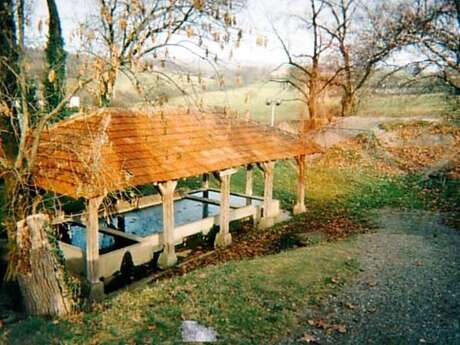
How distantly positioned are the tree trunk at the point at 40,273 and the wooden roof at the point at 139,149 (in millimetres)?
1258

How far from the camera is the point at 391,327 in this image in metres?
6.34

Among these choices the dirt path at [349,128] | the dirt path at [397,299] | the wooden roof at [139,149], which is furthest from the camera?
the dirt path at [349,128]

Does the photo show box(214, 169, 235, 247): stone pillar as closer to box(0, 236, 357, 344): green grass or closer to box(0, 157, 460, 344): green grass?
box(0, 157, 460, 344): green grass

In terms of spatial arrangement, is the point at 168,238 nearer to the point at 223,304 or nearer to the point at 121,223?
the point at 121,223

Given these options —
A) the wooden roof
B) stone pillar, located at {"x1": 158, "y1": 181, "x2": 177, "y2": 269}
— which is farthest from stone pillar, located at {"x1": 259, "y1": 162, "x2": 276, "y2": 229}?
stone pillar, located at {"x1": 158, "y1": 181, "x2": 177, "y2": 269}

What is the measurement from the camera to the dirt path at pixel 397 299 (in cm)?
611

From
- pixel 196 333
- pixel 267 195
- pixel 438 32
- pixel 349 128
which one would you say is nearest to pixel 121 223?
pixel 267 195

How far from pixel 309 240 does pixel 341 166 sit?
1328 centimetres

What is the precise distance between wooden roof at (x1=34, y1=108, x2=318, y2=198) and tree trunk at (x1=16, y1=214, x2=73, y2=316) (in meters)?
1.26

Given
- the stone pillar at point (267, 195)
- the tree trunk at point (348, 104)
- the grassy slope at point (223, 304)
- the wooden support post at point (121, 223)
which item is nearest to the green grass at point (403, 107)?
the tree trunk at point (348, 104)

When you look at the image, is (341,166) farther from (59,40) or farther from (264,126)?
(59,40)

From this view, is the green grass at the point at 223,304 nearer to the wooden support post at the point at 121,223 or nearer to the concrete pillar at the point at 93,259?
the concrete pillar at the point at 93,259

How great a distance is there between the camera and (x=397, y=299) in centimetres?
736

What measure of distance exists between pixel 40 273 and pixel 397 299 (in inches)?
234
